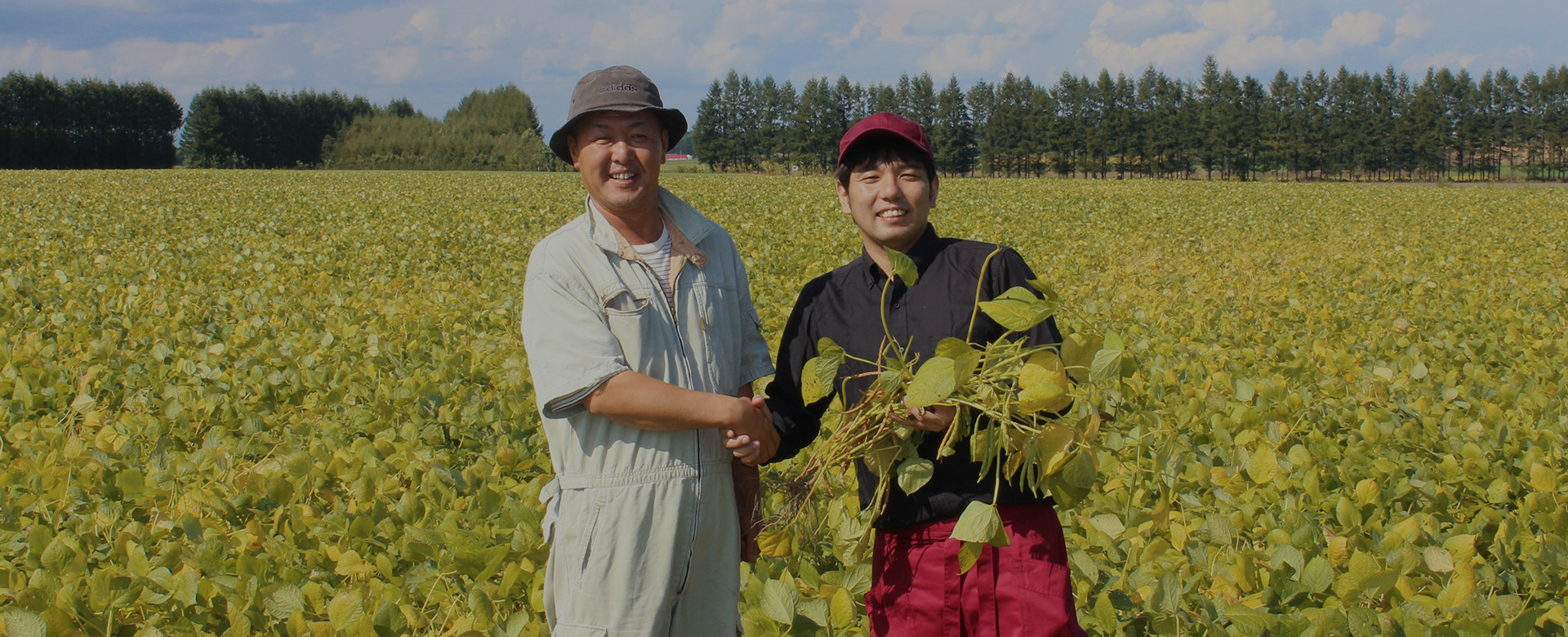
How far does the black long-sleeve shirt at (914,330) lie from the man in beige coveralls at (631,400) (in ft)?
0.52

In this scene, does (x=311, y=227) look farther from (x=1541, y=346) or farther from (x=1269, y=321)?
(x=1541, y=346)

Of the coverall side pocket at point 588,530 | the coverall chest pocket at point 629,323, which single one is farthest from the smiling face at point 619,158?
the coverall side pocket at point 588,530

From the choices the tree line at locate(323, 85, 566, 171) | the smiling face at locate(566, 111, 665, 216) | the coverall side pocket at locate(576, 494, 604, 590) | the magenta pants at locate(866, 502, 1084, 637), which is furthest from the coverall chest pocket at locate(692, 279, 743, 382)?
the tree line at locate(323, 85, 566, 171)

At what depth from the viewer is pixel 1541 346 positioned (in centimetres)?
436

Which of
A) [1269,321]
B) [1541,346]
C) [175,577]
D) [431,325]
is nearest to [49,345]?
[431,325]

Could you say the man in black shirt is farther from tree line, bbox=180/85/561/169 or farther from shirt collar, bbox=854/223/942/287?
tree line, bbox=180/85/561/169

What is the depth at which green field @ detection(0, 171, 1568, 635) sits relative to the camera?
2.04 meters

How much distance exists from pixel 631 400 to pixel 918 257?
0.62 metres

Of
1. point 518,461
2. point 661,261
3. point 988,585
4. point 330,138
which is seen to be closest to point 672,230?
point 661,261

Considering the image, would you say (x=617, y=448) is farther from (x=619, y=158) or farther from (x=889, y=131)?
(x=889, y=131)

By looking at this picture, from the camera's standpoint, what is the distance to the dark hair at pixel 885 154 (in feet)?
5.65

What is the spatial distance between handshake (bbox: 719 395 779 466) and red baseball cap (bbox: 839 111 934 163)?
51 cm

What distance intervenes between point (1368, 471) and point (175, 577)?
3280mm

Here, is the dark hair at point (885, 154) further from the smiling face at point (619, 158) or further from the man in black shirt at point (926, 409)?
the smiling face at point (619, 158)
